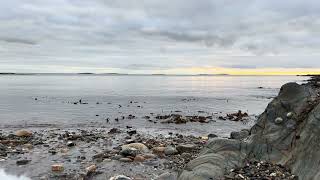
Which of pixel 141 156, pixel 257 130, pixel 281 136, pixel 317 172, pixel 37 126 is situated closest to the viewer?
pixel 317 172

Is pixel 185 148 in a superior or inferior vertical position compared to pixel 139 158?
superior

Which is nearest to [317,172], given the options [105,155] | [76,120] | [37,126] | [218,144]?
[218,144]

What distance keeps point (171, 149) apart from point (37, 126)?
1691cm

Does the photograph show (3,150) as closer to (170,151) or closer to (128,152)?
(128,152)

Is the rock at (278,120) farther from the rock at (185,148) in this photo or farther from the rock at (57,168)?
the rock at (57,168)

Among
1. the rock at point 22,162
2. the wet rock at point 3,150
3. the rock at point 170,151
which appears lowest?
the rock at point 22,162

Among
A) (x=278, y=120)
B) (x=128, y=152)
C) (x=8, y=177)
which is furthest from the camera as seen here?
(x=128, y=152)

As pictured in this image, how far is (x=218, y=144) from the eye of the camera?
14.9 m

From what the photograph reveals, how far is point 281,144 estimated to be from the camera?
13867 millimetres

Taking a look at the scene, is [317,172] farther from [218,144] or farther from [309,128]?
[218,144]

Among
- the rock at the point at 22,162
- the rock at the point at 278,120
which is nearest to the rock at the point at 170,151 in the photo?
the rock at the point at 278,120

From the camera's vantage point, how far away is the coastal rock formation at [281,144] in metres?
12.1

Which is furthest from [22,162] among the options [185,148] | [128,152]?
[185,148]

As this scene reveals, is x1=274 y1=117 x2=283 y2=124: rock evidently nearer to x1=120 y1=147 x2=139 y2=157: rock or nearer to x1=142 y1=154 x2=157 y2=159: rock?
x1=142 y1=154 x2=157 y2=159: rock
